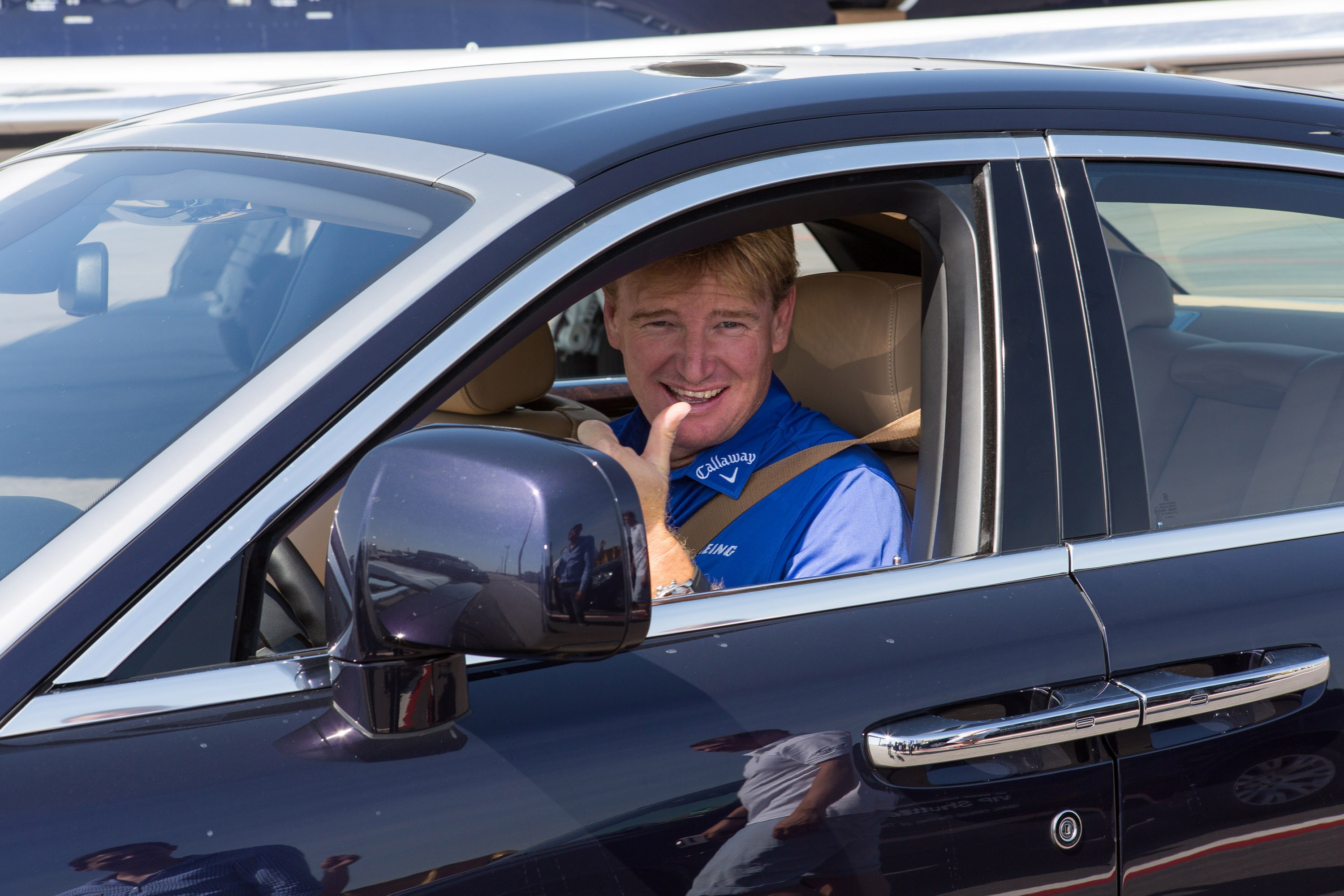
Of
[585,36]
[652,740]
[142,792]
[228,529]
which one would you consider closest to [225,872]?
[142,792]

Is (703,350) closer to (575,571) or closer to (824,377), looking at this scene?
(824,377)

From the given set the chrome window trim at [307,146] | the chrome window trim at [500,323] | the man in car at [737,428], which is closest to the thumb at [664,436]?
the man in car at [737,428]

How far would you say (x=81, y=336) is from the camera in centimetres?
156

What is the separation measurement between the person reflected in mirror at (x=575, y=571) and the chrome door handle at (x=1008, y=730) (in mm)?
453

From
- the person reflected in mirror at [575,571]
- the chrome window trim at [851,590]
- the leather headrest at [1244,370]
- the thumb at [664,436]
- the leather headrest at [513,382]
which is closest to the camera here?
the person reflected in mirror at [575,571]

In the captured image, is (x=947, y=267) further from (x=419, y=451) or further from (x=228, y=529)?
(x=228, y=529)

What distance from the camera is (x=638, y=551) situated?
110cm

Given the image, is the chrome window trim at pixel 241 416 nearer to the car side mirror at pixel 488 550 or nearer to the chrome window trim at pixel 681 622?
the chrome window trim at pixel 681 622

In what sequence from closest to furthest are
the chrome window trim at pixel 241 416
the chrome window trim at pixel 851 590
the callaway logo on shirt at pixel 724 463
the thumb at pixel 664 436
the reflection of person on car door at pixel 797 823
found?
the chrome window trim at pixel 241 416, the reflection of person on car door at pixel 797 823, the chrome window trim at pixel 851 590, the thumb at pixel 664 436, the callaway logo on shirt at pixel 724 463

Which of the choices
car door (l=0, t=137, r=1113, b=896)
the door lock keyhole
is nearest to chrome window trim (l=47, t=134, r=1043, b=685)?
car door (l=0, t=137, r=1113, b=896)

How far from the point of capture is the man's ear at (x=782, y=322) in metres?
2.22

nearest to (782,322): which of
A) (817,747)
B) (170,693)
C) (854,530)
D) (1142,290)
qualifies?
(854,530)

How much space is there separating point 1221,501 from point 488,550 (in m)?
1.17

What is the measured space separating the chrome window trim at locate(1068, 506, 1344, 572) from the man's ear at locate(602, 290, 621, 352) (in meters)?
1.00
